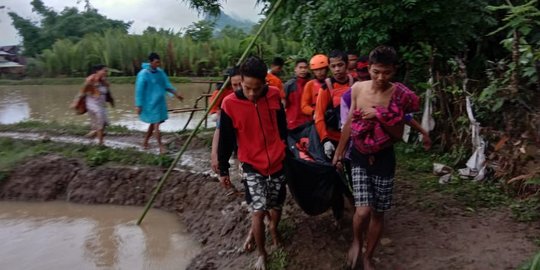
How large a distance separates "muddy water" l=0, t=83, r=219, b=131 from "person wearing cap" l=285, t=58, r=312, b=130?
21.7 ft

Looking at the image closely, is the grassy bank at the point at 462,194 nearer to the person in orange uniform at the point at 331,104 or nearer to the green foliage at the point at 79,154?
the person in orange uniform at the point at 331,104

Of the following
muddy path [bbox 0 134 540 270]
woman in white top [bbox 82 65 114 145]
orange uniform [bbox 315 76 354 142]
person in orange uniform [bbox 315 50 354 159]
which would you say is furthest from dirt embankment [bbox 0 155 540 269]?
woman in white top [bbox 82 65 114 145]

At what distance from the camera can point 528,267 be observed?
330 centimetres

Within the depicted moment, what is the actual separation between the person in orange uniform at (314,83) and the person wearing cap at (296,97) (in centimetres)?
23

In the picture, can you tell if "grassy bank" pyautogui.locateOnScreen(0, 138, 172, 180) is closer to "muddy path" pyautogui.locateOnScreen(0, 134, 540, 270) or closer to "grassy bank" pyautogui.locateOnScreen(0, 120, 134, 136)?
"muddy path" pyautogui.locateOnScreen(0, 134, 540, 270)

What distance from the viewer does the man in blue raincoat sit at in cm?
796

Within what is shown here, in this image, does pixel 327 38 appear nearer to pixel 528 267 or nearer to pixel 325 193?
pixel 325 193

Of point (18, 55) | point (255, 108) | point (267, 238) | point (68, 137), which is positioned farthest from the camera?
point (18, 55)

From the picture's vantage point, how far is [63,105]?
1645cm

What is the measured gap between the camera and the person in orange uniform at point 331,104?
4.31 meters

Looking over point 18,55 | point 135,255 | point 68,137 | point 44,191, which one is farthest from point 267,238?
point 18,55

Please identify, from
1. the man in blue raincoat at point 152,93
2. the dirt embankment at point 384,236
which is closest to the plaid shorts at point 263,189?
the dirt embankment at point 384,236

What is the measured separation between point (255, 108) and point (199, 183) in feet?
10.6

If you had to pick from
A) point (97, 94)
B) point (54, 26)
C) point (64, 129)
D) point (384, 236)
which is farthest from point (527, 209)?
point (54, 26)
